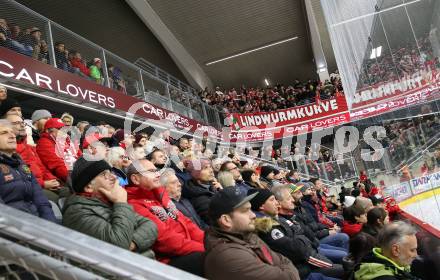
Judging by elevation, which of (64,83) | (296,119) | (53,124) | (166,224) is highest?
(296,119)

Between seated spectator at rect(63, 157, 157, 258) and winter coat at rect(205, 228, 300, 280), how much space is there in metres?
0.41

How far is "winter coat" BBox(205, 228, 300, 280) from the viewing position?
2.22 metres

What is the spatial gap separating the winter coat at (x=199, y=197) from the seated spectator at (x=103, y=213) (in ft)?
4.08

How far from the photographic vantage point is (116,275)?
3.50 ft

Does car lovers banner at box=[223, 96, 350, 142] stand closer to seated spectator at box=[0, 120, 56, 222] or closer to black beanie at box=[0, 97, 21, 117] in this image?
black beanie at box=[0, 97, 21, 117]

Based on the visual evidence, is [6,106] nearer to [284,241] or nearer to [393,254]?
[284,241]

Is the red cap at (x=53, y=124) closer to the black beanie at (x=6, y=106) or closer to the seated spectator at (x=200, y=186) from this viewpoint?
the black beanie at (x=6, y=106)

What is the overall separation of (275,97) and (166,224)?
1954cm

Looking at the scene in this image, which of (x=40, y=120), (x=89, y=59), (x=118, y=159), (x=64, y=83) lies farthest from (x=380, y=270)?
(x=89, y=59)

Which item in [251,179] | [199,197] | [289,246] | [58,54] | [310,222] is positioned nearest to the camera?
[289,246]

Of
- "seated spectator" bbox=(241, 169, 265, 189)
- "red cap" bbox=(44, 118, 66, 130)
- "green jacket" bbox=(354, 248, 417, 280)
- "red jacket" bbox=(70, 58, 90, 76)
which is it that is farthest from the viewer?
"red jacket" bbox=(70, 58, 90, 76)

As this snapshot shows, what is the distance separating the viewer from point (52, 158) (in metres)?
4.27

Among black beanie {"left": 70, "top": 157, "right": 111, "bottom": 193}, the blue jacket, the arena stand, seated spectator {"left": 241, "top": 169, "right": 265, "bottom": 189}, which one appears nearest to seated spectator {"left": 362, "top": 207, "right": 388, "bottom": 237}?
the arena stand

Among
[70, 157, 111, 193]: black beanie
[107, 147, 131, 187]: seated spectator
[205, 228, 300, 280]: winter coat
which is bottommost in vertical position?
[205, 228, 300, 280]: winter coat
